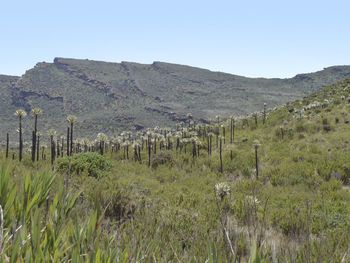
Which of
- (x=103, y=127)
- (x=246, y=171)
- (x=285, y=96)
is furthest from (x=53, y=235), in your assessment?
(x=285, y=96)

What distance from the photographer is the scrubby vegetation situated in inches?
78.0

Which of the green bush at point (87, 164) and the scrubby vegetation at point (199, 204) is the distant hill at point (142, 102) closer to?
the scrubby vegetation at point (199, 204)

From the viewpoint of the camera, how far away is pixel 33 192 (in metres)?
2.77

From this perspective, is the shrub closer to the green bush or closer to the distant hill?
the green bush

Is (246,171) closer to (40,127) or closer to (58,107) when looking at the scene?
(40,127)

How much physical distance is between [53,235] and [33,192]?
1.11m

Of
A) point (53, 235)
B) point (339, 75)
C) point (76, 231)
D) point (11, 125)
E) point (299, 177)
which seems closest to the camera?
point (53, 235)

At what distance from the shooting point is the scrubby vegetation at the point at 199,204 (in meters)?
1.98

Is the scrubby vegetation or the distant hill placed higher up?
the distant hill


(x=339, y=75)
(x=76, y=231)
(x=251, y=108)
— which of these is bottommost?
(x=76, y=231)

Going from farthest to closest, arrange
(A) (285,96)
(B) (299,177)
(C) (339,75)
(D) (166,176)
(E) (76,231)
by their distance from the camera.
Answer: (C) (339,75) → (A) (285,96) → (D) (166,176) → (B) (299,177) → (E) (76,231)

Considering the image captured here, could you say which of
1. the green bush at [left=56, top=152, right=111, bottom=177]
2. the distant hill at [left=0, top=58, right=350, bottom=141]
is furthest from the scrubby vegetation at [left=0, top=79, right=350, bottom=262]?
the distant hill at [left=0, top=58, right=350, bottom=141]

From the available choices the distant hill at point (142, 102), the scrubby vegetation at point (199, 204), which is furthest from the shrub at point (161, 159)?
the distant hill at point (142, 102)

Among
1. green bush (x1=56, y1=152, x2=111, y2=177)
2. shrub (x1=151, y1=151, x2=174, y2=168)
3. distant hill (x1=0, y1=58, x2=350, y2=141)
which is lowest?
shrub (x1=151, y1=151, x2=174, y2=168)
